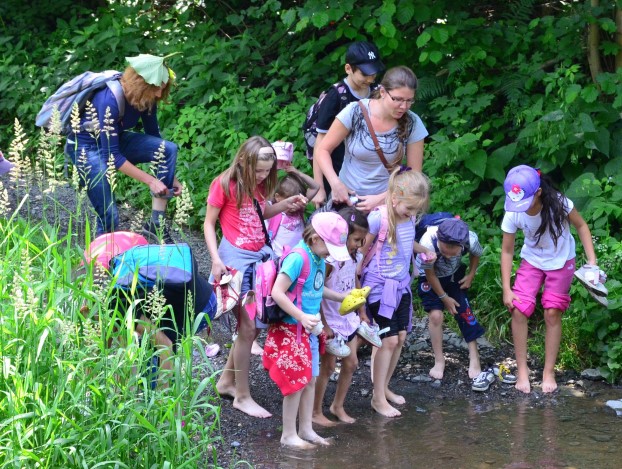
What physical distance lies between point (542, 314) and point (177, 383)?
3677 millimetres

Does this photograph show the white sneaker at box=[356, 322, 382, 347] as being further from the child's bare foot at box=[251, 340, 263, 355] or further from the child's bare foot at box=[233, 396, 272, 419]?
the child's bare foot at box=[251, 340, 263, 355]

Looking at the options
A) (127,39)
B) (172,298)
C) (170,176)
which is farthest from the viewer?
(127,39)

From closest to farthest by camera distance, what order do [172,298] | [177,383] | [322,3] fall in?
1. [177,383]
2. [172,298]
3. [322,3]

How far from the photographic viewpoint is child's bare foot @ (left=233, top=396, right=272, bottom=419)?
18.0ft

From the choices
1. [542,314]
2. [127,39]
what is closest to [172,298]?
[542,314]

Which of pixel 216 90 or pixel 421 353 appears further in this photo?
pixel 216 90

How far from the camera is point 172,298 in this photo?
4754 mm

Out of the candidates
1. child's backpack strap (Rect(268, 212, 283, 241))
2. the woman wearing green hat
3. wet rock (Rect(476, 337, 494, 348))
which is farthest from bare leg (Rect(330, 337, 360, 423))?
wet rock (Rect(476, 337, 494, 348))

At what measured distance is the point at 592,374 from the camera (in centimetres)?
627

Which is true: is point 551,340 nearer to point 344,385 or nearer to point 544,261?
point 544,261

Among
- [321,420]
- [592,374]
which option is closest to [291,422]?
[321,420]

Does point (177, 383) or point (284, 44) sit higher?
point (284, 44)

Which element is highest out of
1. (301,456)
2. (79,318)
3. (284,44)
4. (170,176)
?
A: (284,44)

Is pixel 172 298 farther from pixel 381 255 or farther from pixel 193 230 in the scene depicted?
pixel 193 230
